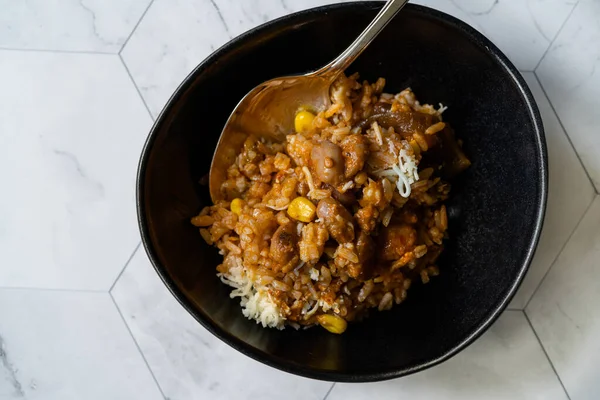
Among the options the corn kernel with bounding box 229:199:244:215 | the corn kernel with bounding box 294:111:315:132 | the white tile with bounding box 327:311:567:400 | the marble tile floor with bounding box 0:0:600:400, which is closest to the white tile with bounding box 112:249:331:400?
the marble tile floor with bounding box 0:0:600:400

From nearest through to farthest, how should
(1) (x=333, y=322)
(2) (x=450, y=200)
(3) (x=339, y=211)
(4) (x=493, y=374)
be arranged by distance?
(3) (x=339, y=211) → (1) (x=333, y=322) → (2) (x=450, y=200) → (4) (x=493, y=374)

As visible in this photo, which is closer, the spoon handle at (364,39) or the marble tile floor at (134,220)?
the spoon handle at (364,39)

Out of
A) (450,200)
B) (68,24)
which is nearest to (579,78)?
(450,200)

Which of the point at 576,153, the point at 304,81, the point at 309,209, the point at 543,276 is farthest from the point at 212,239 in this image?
the point at 576,153

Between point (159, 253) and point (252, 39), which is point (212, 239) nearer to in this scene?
point (159, 253)

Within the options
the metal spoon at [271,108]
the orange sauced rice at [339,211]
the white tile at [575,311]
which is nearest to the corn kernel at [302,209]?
the orange sauced rice at [339,211]

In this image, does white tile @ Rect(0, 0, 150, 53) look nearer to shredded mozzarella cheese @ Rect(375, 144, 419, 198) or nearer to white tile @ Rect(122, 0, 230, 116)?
white tile @ Rect(122, 0, 230, 116)

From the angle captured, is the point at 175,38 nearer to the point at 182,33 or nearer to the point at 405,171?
the point at 182,33

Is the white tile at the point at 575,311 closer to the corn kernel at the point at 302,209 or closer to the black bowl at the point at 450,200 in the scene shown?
the black bowl at the point at 450,200
